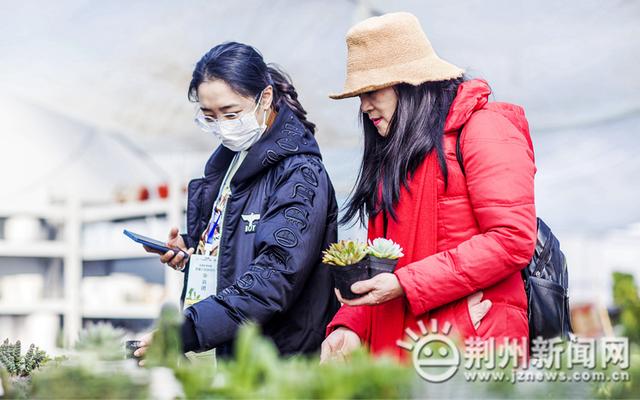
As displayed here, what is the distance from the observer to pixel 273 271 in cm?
189

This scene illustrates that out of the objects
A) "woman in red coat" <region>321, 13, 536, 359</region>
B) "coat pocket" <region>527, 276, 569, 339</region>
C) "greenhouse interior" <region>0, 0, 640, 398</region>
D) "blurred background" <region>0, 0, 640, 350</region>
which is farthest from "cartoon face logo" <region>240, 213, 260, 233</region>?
"blurred background" <region>0, 0, 640, 350</region>

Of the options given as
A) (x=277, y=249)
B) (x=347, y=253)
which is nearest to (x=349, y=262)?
(x=347, y=253)

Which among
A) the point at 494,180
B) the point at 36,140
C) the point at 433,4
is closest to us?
the point at 494,180

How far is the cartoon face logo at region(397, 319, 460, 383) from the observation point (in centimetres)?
107

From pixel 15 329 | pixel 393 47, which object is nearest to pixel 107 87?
pixel 15 329

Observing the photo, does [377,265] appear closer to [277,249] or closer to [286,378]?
[277,249]

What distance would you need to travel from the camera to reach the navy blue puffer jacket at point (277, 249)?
1.88m

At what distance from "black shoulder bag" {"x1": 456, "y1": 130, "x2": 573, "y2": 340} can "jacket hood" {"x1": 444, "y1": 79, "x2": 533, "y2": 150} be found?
0.03 meters

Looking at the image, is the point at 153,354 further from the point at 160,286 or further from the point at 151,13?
the point at 160,286

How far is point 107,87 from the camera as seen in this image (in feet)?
16.9

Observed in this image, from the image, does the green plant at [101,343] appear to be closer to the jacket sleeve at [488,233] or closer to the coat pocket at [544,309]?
the jacket sleeve at [488,233]

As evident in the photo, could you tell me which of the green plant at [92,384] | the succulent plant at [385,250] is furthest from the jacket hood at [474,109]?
the green plant at [92,384]

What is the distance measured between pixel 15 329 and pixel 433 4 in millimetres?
3265

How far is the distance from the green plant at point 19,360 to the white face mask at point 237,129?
657 mm
